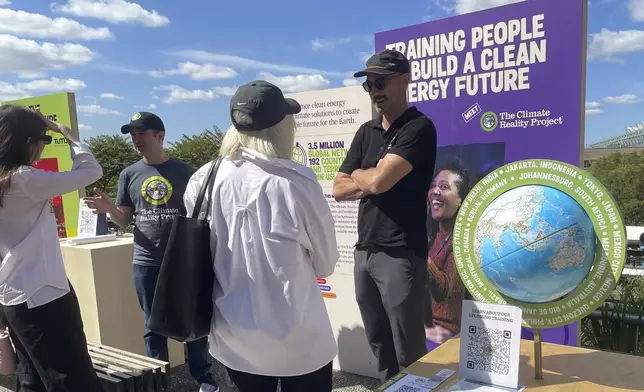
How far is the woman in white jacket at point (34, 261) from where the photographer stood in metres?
2.29

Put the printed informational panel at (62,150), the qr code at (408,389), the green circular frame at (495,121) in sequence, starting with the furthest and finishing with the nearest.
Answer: the printed informational panel at (62,150) < the green circular frame at (495,121) < the qr code at (408,389)

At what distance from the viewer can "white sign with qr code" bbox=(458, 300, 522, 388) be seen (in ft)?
4.95

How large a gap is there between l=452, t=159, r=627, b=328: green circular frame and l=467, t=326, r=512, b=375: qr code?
11 centimetres

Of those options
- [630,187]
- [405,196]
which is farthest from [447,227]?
[630,187]

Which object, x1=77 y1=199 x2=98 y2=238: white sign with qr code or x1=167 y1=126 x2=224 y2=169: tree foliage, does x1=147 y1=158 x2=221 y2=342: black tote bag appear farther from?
x1=167 y1=126 x2=224 y2=169: tree foliage

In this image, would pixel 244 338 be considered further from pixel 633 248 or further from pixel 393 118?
pixel 633 248

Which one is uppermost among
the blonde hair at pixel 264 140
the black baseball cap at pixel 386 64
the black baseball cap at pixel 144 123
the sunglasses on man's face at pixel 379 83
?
the black baseball cap at pixel 386 64

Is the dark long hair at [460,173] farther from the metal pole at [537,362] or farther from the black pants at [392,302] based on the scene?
the metal pole at [537,362]

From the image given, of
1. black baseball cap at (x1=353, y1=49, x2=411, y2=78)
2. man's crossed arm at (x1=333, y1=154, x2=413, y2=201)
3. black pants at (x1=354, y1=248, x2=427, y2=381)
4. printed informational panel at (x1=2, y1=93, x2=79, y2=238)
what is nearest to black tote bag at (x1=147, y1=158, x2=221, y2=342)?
man's crossed arm at (x1=333, y1=154, x2=413, y2=201)

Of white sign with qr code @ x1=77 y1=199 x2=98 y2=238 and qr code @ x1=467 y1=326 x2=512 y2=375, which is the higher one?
white sign with qr code @ x1=77 y1=199 x2=98 y2=238

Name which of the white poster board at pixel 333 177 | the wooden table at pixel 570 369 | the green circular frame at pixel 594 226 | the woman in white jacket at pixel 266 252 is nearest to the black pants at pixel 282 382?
the woman in white jacket at pixel 266 252

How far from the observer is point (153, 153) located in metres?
3.41

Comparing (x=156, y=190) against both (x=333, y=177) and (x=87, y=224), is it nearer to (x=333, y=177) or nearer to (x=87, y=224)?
(x=333, y=177)

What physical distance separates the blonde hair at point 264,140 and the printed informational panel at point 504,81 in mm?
1656
